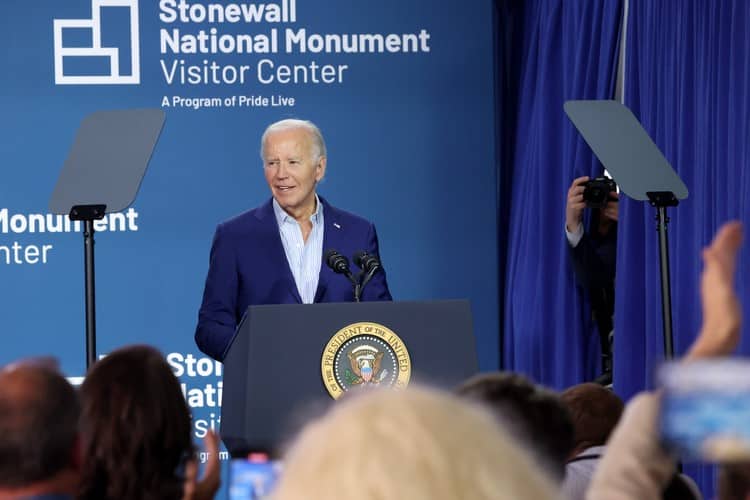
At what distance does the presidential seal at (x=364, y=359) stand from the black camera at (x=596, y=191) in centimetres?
187

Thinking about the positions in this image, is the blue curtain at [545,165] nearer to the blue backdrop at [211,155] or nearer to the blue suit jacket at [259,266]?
the blue backdrop at [211,155]

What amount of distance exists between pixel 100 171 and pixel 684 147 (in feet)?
7.17

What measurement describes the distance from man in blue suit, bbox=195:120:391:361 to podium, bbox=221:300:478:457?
99 centimetres

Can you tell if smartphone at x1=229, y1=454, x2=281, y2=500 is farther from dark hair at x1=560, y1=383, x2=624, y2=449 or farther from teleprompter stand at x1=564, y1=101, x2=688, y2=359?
teleprompter stand at x1=564, y1=101, x2=688, y2=359

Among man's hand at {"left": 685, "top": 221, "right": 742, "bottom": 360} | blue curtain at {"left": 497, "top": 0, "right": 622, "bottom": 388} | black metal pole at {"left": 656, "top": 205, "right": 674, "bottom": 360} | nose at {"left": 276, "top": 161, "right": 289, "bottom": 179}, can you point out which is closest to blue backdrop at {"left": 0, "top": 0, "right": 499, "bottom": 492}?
blue curtain at {"left": 497, "top": 0, "right": 622, "bottom": 388}

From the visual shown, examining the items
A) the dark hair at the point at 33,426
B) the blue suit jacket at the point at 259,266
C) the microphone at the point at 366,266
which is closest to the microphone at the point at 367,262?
the microphone at the point at 366,266

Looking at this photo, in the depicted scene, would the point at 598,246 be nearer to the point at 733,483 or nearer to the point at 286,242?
the point at 286,242

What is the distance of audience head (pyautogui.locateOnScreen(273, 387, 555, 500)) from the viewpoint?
0.66 metres

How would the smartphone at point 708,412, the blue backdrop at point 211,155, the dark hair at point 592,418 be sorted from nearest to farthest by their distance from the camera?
the smartphone at point 708,412
the dark hair at point 592,418
the blue backdrop at point 211,155

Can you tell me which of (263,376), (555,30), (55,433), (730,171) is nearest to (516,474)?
(55,433)

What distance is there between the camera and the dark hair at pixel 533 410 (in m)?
1.66

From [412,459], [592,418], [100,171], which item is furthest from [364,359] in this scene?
[412,459]

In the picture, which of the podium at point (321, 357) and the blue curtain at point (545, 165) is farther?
the blue curtain at point (545, 165)

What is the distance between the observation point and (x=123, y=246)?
255 inches
